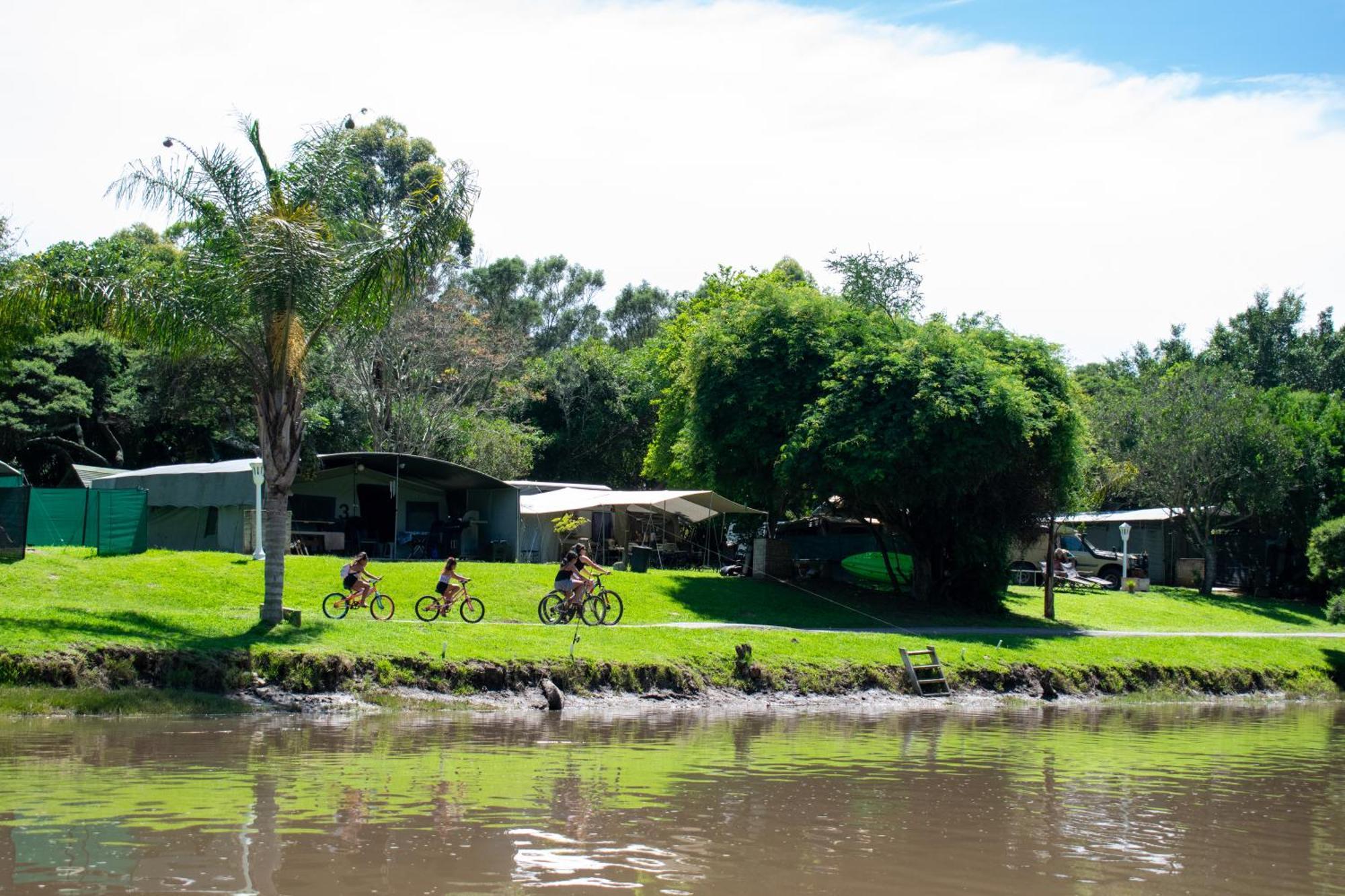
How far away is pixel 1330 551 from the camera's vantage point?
33969 mm

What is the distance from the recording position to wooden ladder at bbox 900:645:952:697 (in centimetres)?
2334

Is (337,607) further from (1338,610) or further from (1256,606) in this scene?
(1256,606)

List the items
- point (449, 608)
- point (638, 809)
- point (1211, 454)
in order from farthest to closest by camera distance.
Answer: point (1211, 454) → point (449, 608) → point (638, 809)

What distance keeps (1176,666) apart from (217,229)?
20704mm

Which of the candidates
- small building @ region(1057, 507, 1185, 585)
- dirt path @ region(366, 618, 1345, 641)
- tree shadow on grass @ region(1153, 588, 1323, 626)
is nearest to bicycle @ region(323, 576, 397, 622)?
dirt path @ region(366, 618, 1345, 641)

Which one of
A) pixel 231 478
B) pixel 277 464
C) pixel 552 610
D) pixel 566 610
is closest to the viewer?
pixel 277 464

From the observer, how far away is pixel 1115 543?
5062 centimetres

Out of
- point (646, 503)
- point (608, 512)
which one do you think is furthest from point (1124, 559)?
point (646, 503)

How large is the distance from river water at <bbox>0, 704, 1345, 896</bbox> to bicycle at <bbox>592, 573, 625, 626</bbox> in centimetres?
647

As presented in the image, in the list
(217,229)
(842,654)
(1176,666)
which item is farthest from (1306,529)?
(217,229)

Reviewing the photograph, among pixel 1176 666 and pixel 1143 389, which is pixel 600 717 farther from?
pixel 1143 389

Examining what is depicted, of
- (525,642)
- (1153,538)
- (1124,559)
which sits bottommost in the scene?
(525,642)

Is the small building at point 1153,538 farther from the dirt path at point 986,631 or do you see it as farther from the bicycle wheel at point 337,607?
the bicycle wheel at point 337,607

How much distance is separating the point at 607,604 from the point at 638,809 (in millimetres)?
13534
